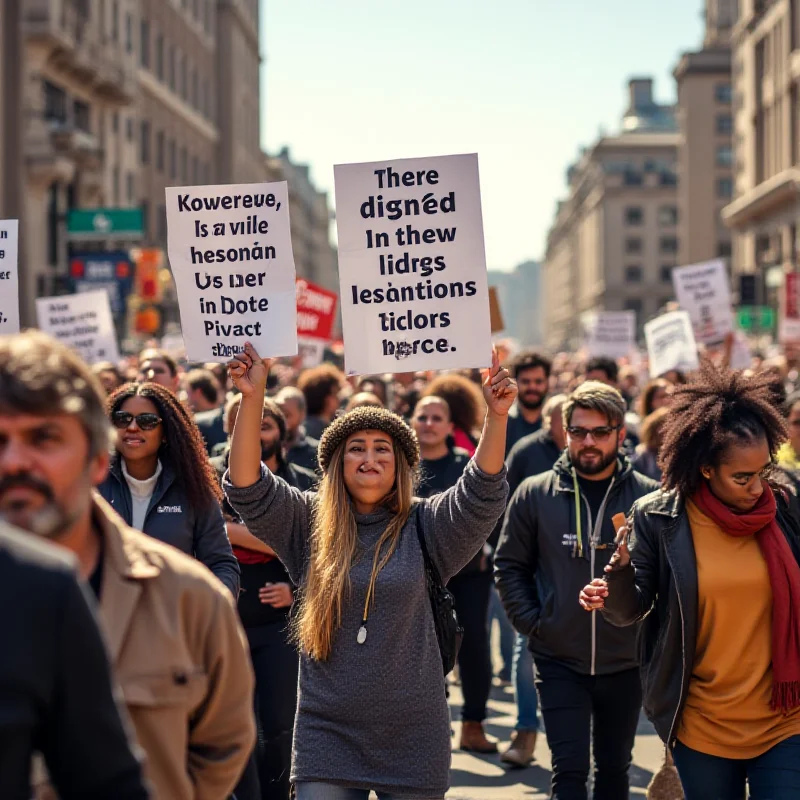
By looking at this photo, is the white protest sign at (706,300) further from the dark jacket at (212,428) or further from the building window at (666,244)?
the building window at (666,244)

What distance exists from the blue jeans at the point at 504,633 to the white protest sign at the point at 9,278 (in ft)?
14.9

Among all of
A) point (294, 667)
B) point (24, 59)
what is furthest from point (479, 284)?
point (24, 59)

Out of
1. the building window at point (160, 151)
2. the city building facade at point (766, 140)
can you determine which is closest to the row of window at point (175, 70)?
the building window at point (160, 151)

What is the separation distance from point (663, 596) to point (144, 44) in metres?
47.9

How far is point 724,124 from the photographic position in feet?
333

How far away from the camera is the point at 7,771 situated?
2.33 m

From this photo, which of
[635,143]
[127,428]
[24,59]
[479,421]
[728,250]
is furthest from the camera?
[635,143]

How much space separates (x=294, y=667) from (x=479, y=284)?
6.36 ft

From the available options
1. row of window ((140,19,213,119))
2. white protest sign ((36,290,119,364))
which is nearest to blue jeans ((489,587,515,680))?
white protest sign ((36,290,119,364))

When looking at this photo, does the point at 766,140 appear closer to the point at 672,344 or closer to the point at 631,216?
the point at 672,344

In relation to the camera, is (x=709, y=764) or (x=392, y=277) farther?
(x=392, y=277)

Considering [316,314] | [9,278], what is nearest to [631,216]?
[316,314]

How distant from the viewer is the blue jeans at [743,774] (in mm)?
→ 4738

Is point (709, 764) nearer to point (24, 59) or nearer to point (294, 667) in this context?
point (294, 667)
